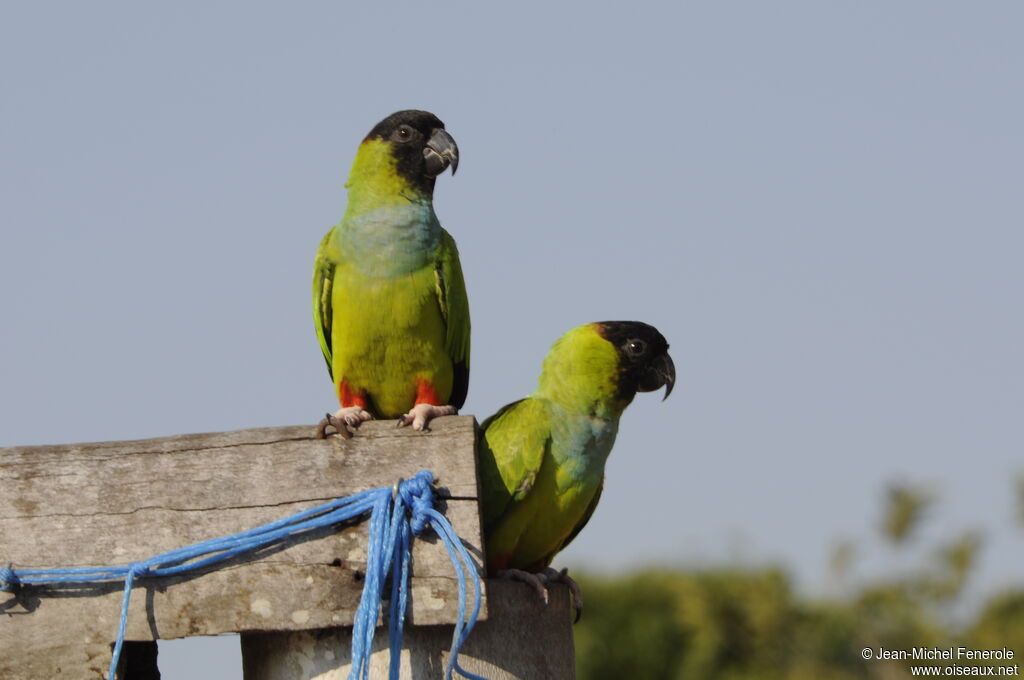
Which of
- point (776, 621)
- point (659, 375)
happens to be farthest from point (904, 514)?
point (659, 375)

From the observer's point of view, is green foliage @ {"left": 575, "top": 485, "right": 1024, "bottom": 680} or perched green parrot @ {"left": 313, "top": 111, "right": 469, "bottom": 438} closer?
perched green parrot @ {"left": 313, "top": 111, "right": 469, "bottom": 438}

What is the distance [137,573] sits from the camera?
309 centimetres

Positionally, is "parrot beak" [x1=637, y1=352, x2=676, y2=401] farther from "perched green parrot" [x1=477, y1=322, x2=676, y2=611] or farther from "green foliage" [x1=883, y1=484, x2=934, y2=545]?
"green foliage" [x1=883, y1=484, x2=934, y2=545]

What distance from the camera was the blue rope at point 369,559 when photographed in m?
2.97

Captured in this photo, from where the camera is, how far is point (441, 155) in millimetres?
5473

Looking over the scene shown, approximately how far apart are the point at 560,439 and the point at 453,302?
3.23 feet

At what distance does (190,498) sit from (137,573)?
0.76 ft

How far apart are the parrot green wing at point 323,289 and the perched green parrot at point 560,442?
A: 1.06m

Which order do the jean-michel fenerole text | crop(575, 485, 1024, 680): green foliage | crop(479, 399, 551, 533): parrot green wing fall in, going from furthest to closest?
crop(575, 485, 1024, 680): green foliage < the jean-michel fenerole text < crop(479, 399, 551, 533): parrot green wing

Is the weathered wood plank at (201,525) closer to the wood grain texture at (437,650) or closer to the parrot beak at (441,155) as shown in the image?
the wood grain texture at (437,650)

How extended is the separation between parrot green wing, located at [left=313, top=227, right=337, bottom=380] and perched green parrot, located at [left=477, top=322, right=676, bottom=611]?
1063 millimetres

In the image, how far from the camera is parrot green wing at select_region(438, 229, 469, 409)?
516 centimetres

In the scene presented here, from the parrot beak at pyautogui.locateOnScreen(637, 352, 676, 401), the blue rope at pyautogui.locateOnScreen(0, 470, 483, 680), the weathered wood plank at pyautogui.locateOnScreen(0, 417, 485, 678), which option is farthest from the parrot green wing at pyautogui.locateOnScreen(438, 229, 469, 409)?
the blue rope at pyautogui.locateOnScreen(0, 470, 483, 680)

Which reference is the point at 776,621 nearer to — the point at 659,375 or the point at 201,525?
the point at 659,375
